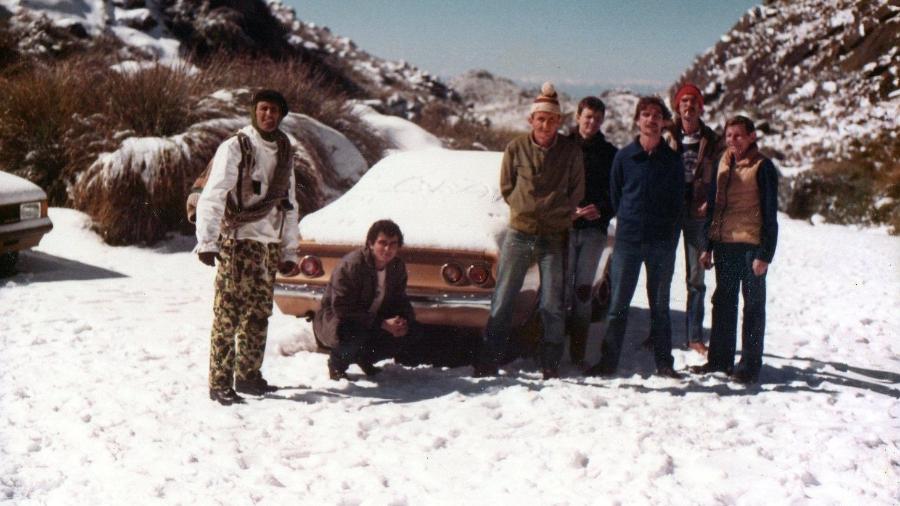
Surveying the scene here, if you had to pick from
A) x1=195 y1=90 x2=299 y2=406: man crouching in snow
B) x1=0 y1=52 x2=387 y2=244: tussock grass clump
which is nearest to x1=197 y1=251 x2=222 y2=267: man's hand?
x1=195 y1=90 x2=299 y2=406: man crouching in snow

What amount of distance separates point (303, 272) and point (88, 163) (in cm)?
536

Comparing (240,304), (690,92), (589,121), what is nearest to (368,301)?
(240,304)

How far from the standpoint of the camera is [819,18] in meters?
27.2

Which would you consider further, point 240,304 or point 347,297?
point 347,297

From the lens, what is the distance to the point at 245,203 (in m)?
4.41

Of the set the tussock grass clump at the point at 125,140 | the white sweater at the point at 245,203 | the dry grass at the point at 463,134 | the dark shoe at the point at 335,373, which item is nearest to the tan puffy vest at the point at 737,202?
the dark shoe at the point at 335,373

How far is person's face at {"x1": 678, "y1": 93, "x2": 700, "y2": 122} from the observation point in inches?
210

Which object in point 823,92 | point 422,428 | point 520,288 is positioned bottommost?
point 422,428

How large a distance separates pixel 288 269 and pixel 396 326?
27.0 inches

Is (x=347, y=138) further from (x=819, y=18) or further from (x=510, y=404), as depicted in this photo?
(x=819, y=18)

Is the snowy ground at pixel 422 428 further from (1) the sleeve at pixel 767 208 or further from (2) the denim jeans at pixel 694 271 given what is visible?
(1) the sleeve at pixel 767 208

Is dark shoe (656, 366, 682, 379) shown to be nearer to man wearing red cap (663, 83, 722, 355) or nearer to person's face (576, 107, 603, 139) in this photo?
man wearing red cap (663, 83, 722, 355)

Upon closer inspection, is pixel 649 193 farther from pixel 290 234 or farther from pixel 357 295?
pixel 290 234

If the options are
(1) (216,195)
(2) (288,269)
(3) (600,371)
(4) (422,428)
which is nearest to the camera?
(4) (422,428)
